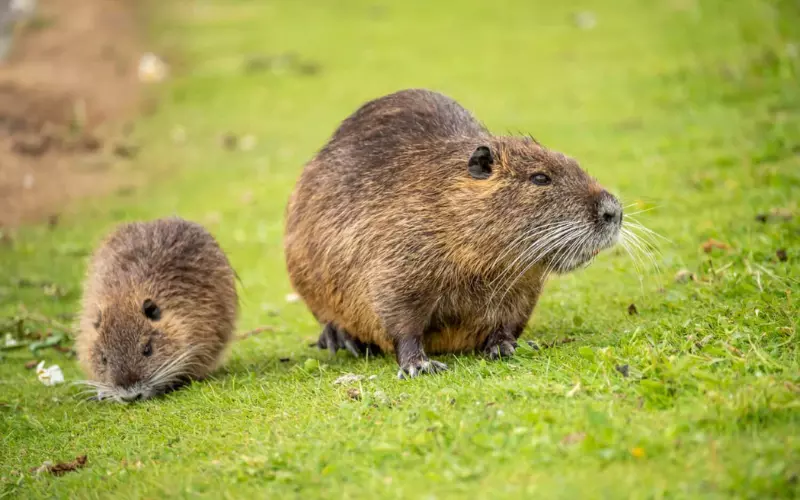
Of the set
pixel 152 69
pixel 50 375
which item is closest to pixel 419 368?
pixel 50 375

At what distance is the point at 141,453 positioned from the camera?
4301 mm

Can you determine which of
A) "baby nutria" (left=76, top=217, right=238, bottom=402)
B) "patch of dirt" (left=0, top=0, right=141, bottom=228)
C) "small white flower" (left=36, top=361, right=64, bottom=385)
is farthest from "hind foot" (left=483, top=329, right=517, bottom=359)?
"patch of dirt" (left=0, top=0, right=141, bottom=228)

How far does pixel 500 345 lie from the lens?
194 inches

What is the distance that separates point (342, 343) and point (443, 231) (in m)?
1.16

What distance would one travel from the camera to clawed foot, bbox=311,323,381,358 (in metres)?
5.60

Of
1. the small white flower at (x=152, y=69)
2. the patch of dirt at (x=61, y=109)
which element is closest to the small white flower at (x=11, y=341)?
the patch of dirt at (x=61, y=109)

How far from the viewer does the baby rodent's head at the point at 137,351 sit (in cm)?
525

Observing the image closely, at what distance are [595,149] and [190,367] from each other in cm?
518

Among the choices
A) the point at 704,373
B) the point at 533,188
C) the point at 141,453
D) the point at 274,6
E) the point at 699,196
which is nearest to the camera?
the point at 704,373

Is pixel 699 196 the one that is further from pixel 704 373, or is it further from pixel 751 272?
pixel 704 373

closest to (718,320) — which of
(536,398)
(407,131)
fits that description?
(536,398)

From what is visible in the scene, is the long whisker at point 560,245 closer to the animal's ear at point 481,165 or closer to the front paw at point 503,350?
the front paw at point 503,350

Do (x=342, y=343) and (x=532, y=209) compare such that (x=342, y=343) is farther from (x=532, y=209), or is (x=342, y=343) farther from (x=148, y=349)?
(x=532, y=209)

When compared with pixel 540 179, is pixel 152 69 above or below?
above
